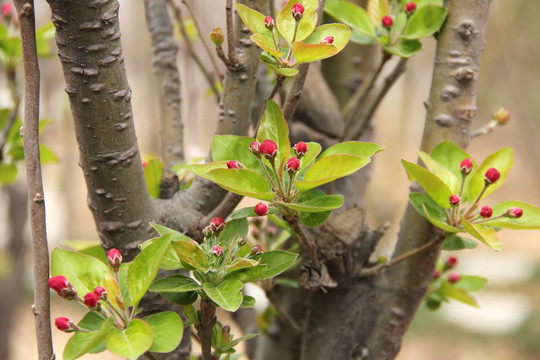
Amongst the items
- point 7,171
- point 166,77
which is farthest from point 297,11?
point 7,171

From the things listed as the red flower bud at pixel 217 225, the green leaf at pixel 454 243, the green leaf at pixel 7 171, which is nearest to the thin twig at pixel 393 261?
the green leaf at pixel 454 243

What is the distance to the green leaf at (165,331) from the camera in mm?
574

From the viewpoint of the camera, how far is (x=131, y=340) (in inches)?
21.6

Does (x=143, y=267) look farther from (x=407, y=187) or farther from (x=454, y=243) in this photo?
(x=407, y=187)

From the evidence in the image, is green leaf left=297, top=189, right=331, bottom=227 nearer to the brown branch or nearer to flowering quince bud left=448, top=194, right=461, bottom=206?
flowering quince bud left=448, top=194, right=461, bottom=206

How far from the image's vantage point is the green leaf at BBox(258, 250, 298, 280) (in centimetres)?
A: 66

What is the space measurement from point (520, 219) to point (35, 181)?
70cm

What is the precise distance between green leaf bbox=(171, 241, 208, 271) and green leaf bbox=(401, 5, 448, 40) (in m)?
0.54

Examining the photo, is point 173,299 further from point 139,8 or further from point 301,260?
point 139,8

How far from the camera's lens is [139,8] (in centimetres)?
538

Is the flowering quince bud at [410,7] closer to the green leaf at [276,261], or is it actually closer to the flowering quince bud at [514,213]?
the flowering quince bud at [514,213]

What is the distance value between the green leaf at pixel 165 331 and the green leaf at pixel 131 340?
0.03 metres

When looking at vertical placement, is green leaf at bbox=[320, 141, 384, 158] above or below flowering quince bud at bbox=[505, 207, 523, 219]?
above

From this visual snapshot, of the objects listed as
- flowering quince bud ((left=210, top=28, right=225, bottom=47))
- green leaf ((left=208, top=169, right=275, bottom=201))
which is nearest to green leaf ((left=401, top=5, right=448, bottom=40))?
flowering quince bud ((left=210, top=28, right=225, bottom=47))
